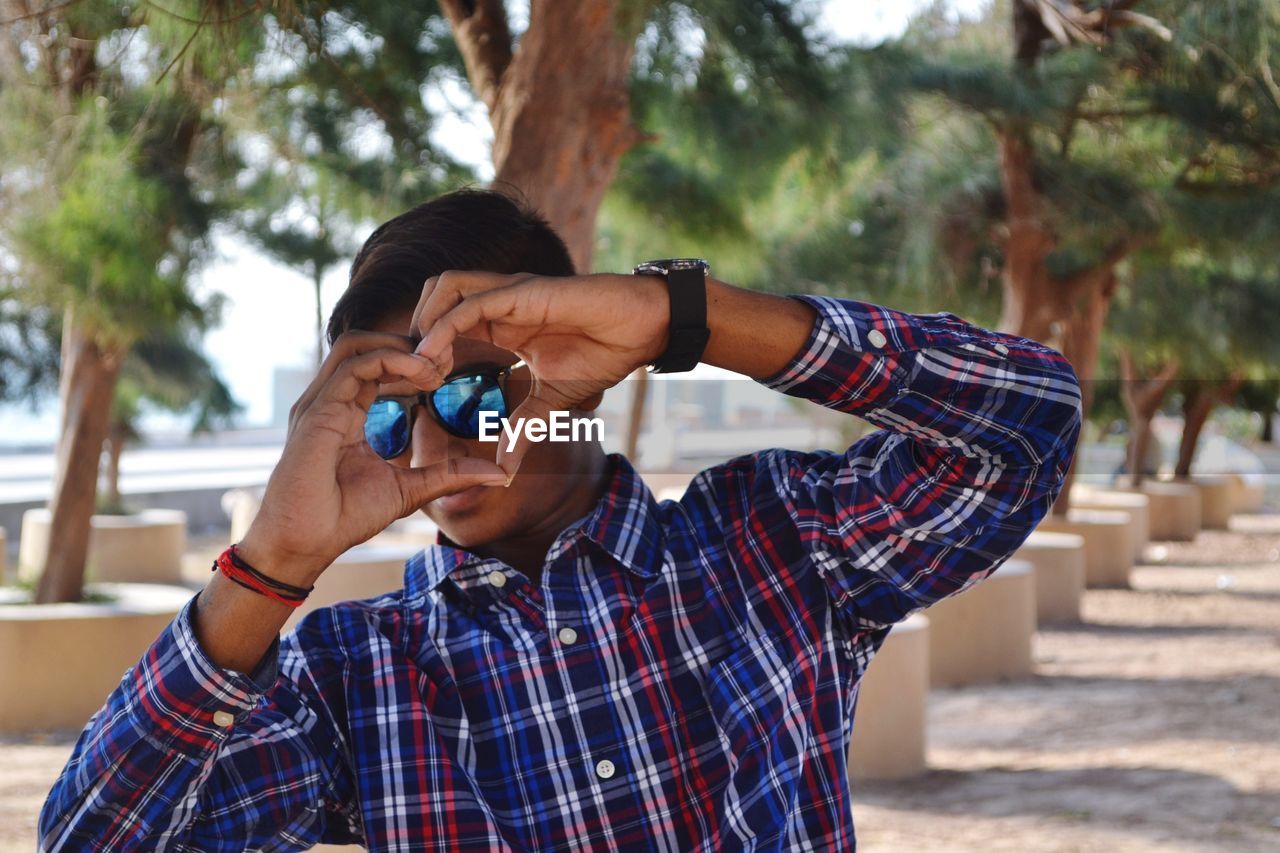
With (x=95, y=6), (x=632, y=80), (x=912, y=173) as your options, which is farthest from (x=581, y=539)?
(x=912, y=173)

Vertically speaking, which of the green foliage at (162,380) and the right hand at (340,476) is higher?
the green foliage at (162,380)

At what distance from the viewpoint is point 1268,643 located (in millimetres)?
7426

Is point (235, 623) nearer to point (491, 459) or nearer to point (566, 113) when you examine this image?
point (491, 459)

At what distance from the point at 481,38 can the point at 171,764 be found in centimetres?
237

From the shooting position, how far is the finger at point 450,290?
112 centimetres

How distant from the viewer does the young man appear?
1.10 m

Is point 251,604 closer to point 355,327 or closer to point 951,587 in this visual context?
point 355,327

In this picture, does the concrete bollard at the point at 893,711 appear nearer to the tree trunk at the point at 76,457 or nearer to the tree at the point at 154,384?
the tree trunk at the point at 76,457

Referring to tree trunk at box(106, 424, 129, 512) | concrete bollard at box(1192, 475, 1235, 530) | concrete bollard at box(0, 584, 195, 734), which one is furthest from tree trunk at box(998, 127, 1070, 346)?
concrete bollard at box(1192, 475, 1235, 530)

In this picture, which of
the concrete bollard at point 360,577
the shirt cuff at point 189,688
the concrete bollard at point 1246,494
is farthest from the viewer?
the concrete bollard at point 1246,494

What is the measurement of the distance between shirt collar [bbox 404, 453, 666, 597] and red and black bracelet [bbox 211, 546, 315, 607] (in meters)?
0.30

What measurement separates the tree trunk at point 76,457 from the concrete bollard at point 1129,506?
29.0 feet

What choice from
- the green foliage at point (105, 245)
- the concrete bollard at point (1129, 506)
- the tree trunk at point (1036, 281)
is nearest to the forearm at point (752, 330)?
the green foliage at point (105, 245)

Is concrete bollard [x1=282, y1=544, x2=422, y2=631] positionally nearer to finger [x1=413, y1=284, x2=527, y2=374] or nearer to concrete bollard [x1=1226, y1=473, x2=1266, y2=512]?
finger [x1=413, y1=284, x2=527, y2=374]
